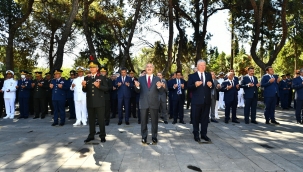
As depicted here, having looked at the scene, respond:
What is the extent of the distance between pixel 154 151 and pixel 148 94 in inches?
57.0

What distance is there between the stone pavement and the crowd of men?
55 centimetres

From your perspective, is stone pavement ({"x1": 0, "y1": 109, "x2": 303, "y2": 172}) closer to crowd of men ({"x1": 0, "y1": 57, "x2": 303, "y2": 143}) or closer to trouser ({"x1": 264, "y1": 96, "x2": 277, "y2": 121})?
crowd of men ({"x1": 0, "y1": 57, "x2": 303, "y2": 143})

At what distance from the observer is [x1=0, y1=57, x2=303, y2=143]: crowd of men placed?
6660 mm

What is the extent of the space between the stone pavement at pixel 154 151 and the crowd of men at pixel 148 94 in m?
0.55

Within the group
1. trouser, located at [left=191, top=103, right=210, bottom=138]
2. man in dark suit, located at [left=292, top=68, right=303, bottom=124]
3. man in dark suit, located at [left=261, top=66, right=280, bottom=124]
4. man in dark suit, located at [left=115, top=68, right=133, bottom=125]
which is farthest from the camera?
man in dark suit, located at [left=115, top=68, right=133, bottom=125]

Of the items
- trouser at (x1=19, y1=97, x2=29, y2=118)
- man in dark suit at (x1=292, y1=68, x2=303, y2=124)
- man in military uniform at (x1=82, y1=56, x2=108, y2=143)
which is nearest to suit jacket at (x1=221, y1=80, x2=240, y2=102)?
man in dark suit at (x1=292, y1=68, x2=303, y2=124)

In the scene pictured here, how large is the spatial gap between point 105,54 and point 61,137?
1646cm

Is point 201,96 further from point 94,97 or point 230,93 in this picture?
point 230,93

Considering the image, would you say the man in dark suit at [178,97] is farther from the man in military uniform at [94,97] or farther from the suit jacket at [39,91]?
the suit jacket at [39,91]

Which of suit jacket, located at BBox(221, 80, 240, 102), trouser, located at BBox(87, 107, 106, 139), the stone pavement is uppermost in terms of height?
suit jacket, located at BBox(221, 80, 240, 102)

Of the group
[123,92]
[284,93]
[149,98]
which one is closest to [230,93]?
[123,92]

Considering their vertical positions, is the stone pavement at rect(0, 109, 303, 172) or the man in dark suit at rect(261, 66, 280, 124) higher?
the man in dark suit at rect(261, 66, 280, 124)

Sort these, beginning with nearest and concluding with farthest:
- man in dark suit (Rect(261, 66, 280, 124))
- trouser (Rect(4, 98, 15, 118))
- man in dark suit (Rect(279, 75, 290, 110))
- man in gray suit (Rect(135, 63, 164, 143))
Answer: man in gray suit (Rect(135, 63, 164, 143))
man in dark suit (Rect(261, 66, 280, 124))
trouser (Rect(4, 98, 15, 118))
man in dark suit (Rect(279, 75, 290, 110))

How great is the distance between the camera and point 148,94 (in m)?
6.54
